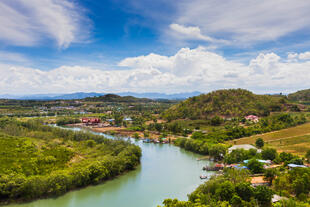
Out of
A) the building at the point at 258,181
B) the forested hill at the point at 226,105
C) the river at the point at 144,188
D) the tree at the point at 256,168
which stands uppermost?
the forested hill at the point at 226,105

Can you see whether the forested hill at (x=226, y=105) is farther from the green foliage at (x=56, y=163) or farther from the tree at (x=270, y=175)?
the tree at (x=270, y=175)

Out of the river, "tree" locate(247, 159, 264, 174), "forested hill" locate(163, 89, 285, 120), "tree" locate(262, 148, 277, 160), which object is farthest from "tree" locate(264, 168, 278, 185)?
"forested hill" locate(163, 89, 285, 120)

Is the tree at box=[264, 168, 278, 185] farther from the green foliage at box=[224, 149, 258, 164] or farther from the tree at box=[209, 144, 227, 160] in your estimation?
the tree at box=[209, 144, 227, 160]

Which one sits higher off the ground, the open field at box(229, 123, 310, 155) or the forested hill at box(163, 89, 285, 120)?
the forested hill at box(163, 89, 285, 120)

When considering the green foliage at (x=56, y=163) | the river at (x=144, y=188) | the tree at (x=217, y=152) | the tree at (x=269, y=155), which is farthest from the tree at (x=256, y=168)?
the green foliage at (x=56, y=163)

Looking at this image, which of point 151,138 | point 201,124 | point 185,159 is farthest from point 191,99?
point 185,159
